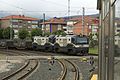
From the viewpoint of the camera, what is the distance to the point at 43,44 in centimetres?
4156

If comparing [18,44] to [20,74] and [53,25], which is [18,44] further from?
[53,25]

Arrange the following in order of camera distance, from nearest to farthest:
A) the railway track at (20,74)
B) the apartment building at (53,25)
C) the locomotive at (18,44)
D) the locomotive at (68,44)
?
the railway track at (20,74)
the locomotive at (68,44)
the locomotive at (18,44)
the apartment building at (53,25)

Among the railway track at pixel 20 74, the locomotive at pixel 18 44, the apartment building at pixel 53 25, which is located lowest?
the railway track at pixel 20 74

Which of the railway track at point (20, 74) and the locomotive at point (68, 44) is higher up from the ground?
the locomotive at point (68, 44)

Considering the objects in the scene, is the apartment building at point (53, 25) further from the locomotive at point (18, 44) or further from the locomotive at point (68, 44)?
the locomotive at point (68, 44)

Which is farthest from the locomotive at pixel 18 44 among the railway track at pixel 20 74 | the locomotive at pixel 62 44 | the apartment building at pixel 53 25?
the apartment building at pixel 53 25

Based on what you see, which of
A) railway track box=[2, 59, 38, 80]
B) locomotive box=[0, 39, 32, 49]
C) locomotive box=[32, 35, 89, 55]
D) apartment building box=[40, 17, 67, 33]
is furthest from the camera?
apartment building box=[40, 17, 67, 33]

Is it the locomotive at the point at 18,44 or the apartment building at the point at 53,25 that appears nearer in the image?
the locomotive at the point at 18,44

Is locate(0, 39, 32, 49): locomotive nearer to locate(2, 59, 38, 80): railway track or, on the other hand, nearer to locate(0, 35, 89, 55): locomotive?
locate(0, 35, 89, 55): locomotive

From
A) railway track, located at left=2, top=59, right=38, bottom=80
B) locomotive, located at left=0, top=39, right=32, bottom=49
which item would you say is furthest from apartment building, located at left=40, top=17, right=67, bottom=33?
railway track, located at left=2, top=59, right=38, bottom=80

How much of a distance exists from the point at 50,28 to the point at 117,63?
434ft

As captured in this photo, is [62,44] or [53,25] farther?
[53,25]

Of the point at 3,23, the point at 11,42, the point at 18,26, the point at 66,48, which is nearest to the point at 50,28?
the point at 18,26

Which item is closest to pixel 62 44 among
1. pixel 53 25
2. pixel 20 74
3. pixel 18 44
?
pixel 18 44
